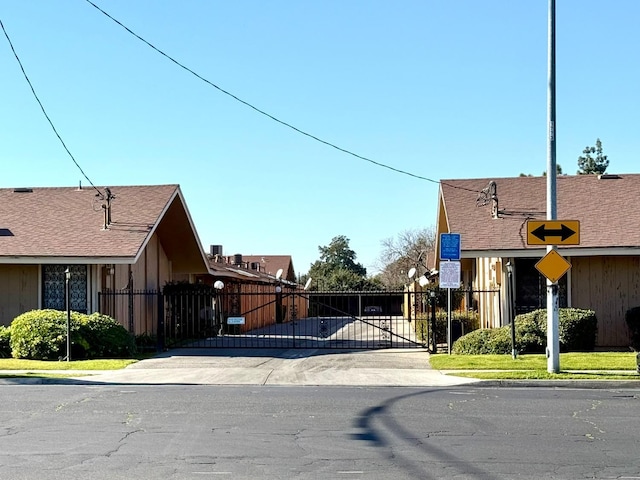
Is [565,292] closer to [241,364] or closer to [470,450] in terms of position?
[241,364]

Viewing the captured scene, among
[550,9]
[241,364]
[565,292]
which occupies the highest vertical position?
[550,9]

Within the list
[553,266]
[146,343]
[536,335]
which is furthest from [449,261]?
[146,343]

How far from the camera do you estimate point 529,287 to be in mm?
23688

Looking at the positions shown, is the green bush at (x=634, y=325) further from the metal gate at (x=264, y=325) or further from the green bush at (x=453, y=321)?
the metal gate at (x=264, y=325)

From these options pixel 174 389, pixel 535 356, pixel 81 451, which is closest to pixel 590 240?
pixel 535 356

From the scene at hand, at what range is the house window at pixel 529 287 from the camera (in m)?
23.5

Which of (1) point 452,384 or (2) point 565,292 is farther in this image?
(2) point 565,292

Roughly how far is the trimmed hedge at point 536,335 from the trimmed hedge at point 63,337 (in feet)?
29.8

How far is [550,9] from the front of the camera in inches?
644

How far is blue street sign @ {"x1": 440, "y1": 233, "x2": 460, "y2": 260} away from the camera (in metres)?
20.3

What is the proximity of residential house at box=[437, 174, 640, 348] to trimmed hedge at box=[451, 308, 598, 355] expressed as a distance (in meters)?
1.27

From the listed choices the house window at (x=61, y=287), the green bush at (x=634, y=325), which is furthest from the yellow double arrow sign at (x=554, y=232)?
the house window at (x=61, y=287)

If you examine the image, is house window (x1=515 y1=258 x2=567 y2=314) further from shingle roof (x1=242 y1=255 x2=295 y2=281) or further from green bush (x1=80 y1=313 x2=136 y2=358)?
shingle roof (x1=242 y1=255 x2=295 y2=281)

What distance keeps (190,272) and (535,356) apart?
15645 mm
